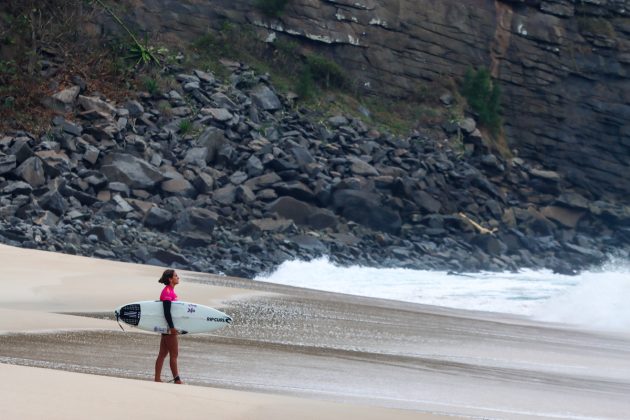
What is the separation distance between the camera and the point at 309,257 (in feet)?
81.9

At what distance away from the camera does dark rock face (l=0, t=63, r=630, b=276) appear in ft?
75.6

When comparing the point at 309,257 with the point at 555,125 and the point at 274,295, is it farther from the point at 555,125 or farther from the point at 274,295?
the point at 555,125

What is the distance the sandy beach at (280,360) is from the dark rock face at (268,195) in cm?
576

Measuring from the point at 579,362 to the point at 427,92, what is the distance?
25.3 meters

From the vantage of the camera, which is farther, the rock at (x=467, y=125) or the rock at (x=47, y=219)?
the rock at (x=467, y=125)

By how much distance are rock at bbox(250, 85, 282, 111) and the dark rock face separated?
0.28ft

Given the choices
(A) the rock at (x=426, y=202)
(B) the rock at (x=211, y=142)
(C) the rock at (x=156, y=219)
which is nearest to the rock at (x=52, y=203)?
(C) the rock at (x=156, y=219)

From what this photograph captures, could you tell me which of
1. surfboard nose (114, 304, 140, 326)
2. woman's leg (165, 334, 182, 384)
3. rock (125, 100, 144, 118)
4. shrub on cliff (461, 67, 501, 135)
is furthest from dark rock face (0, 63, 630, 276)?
woman's leg (165, 334, 182, 384)

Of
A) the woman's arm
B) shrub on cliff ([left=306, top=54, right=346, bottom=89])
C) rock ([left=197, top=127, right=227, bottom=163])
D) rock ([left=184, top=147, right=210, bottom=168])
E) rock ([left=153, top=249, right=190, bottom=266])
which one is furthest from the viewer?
shrub on cliff ([left=306, top=54, right=346, bottom=89])

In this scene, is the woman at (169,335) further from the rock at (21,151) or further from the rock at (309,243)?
the rock at (21,151)

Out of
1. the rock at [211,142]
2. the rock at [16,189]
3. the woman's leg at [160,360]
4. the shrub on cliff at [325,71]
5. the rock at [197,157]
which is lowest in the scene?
the woman's leg at [160,360]

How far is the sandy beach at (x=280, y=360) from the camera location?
694 cm

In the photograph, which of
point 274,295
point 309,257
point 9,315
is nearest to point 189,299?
point 274,295

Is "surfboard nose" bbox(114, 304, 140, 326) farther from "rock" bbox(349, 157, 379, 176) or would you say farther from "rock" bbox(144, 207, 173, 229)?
"rock" bbox(349, 157, 379, 176)
